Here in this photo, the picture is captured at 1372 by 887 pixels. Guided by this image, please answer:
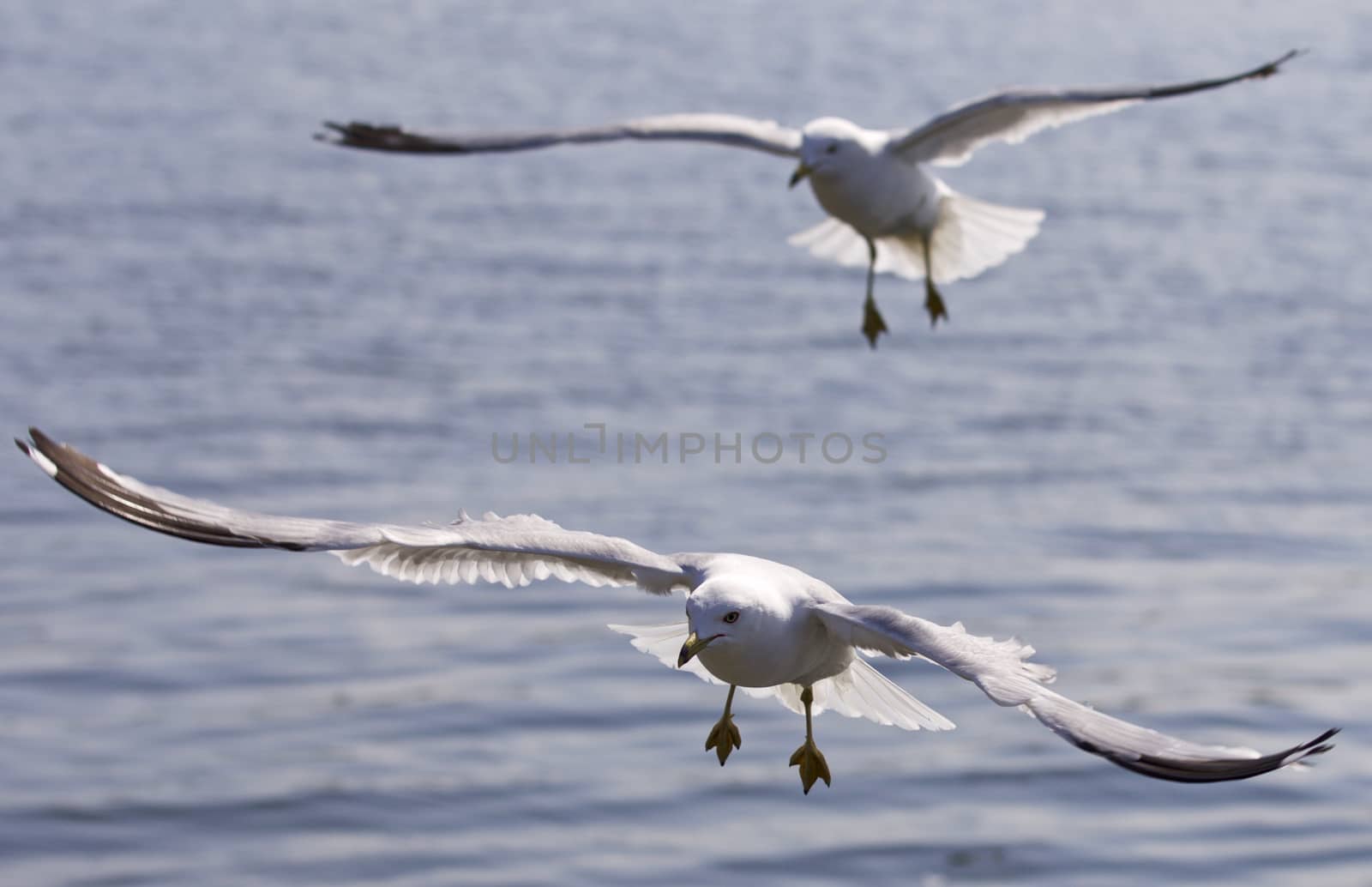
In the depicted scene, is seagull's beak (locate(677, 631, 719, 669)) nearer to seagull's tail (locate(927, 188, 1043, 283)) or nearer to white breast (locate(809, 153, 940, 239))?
white breast (locate(809, 153, 940, 239))

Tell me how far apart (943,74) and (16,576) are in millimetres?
16543

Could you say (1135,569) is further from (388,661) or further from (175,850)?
(175,850)

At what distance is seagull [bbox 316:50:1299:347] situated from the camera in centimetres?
1045

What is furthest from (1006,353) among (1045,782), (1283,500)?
(1045,782)

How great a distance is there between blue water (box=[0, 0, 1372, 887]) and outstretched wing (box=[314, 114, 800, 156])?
4.19 meters

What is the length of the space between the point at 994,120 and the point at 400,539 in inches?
175

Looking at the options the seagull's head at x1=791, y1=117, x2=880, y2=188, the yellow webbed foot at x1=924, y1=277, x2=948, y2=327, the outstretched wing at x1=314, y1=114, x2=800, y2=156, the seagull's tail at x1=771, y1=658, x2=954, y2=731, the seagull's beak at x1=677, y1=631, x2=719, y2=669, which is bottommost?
the seagull's tail at x1=771, y1=658, x2=954, y2=731

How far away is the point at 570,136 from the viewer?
1107 centimetres

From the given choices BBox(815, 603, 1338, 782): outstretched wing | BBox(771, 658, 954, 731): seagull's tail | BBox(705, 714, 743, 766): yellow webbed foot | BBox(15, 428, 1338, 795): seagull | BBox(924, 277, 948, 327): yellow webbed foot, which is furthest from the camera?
BBox(924, 277, 948, 327): yellow webbed foot

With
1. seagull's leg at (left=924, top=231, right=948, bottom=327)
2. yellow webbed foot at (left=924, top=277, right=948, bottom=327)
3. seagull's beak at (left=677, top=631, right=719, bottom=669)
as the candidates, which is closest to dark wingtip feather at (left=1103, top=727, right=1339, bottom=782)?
seagull's beak at (left=677, top=631, right=719, bottom=669)

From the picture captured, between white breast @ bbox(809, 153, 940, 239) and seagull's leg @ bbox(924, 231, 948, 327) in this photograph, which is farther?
seagull's leg @ bbox(924, 231, 948, 327)

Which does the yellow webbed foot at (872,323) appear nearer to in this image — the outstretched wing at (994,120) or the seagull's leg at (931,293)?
the seagull's leg at (931,293)

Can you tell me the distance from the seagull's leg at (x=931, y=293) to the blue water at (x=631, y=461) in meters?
3.35
